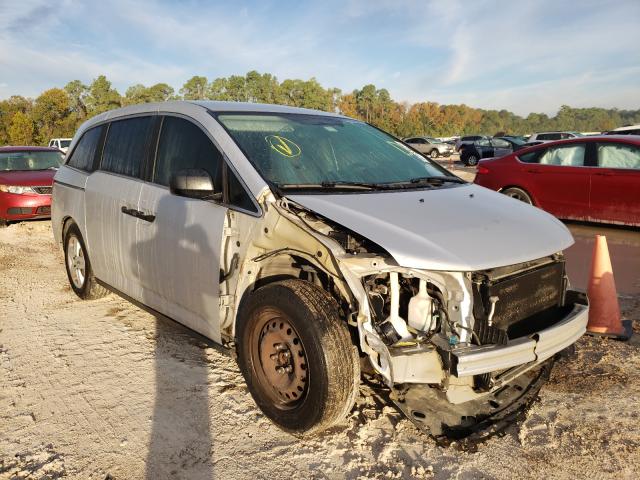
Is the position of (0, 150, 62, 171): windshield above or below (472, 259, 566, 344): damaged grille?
above

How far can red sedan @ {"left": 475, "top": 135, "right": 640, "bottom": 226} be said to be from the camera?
26.4ft

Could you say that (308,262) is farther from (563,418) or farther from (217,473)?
(563,418)

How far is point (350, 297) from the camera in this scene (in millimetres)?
2674

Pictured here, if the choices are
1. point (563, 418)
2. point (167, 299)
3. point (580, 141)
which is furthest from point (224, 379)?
point (580, 141)

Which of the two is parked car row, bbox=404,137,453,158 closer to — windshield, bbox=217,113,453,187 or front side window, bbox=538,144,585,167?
front side window, bbox=538,144,585,167

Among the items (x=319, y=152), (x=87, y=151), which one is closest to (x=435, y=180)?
(x=319, y=152)

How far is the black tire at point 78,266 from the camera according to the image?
5.01 meters

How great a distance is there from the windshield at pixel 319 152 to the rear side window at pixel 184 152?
0.19 m

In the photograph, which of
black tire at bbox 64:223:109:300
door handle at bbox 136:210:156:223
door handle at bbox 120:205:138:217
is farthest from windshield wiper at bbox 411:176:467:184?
black tire at bbox 64:223:109:300

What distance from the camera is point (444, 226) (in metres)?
2.80

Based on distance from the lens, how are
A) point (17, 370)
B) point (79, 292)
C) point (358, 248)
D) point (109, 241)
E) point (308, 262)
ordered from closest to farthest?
point (358, 248)
point (308, 262)
point (17, 370)
point (109, 241)
point (79, 292)

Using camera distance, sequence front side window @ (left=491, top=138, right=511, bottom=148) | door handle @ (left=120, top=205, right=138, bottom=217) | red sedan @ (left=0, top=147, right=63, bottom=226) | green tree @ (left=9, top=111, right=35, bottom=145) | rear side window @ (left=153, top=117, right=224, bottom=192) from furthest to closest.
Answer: green tree @ (left=9, top=111, right=35, bottom=145) < front side window @ (left=491, top=138, right=511, bottom=148) < red sedan @ (left=0, top=147, right=63, bottom=226) < door handle @ (left=120, top=205, right=138, bottom=217) < rear side window @ (left=153, top=117, right=224, bottom=192)

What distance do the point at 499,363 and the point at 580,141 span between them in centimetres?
753

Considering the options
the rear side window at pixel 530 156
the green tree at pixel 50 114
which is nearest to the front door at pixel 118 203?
the rear side window at pixel 530 156
